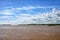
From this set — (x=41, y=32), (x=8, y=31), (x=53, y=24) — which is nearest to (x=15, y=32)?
(x=8, y=31)

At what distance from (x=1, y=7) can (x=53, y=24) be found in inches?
30.4

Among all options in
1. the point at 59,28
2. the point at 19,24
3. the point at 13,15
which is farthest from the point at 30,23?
the point at 59,28

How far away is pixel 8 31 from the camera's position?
169 centimetres

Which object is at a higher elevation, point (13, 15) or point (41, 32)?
point (13, 15)

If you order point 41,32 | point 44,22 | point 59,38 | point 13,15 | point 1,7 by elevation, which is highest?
point 1,7

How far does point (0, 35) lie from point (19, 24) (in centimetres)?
31

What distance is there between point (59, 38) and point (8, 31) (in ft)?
2.33

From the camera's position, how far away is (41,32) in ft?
5.49

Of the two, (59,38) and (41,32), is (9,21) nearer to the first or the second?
(41,32)

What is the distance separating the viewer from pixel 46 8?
169cm

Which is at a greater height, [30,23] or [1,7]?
[1,7]

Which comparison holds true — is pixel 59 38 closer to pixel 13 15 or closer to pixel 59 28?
pixel 59 28

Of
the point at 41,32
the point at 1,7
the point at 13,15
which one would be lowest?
the point at 41,32

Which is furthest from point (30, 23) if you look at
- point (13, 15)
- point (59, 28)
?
point (59, 28)
